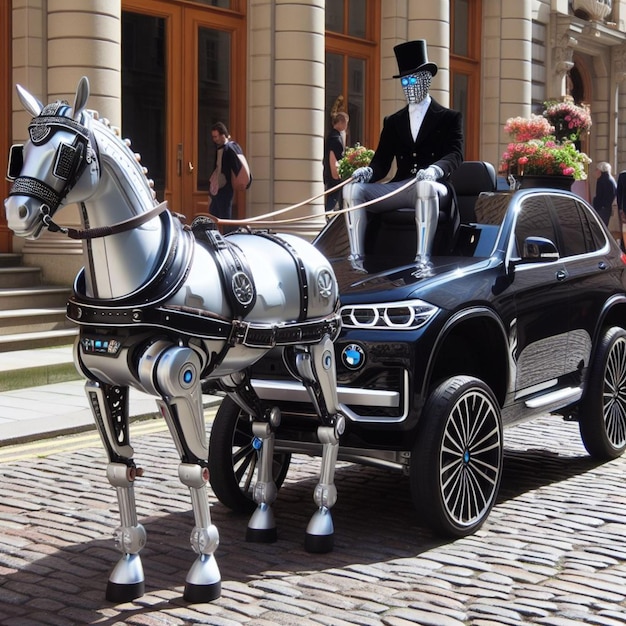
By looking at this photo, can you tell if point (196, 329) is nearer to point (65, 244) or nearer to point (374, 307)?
point (374, 307)

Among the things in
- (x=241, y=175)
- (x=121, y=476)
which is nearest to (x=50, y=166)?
(x=121, y=476)

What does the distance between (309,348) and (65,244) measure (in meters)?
8.72

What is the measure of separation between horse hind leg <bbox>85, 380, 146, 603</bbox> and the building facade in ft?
23.1

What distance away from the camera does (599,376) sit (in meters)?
7.83

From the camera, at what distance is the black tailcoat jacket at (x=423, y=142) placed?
308 inches

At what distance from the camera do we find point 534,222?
7.64 m

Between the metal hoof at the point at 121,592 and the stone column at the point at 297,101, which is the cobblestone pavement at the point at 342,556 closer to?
the metal hoof at the point at 121,592

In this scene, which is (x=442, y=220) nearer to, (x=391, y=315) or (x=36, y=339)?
(x=391, y=315)

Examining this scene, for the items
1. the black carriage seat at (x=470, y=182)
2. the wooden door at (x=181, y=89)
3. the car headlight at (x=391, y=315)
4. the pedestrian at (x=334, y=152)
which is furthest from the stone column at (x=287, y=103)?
the car headlight at (x=391, y=315)

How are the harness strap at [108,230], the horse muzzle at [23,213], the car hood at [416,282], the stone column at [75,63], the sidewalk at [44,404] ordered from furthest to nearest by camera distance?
the stone column at [75,63] < the sidewalk at [44,404] < the car hood at [416,282] < the harness strap at [108,230] < the horse muzzle at [23,213]

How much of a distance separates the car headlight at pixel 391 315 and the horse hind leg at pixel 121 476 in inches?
60.0

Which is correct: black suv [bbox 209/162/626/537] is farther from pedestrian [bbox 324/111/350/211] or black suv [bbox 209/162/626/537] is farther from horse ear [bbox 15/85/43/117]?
pedestrian [bbox 324/111/350/211]

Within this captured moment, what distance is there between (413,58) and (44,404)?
A: 4.56 m

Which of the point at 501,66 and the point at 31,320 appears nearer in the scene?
the point at 31,320
